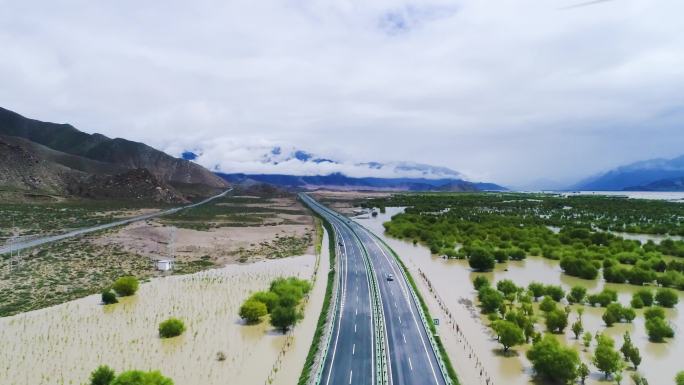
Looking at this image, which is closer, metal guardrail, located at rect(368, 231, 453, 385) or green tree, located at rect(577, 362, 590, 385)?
green tree, located at rect(577, 362, 590, 385)

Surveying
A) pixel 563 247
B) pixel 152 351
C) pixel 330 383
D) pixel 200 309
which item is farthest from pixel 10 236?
pixel 563 247

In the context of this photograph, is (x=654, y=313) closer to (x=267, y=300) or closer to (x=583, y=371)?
(x=583, y=371)

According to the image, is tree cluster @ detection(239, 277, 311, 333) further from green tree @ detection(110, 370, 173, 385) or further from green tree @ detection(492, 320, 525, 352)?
green tree @ detection(492, 320, 525, 352)

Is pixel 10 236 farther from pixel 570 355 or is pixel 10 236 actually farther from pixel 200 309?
pixel 570 355

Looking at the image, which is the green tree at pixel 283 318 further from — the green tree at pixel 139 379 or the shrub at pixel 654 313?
the shrub at pixel 654 313

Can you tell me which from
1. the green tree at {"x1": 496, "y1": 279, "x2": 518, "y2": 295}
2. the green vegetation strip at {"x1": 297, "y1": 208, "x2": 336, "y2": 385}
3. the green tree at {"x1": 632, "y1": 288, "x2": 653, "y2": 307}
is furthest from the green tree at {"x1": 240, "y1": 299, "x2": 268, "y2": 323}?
the green tree at {"x1": 632, "y1": 288, "x2": 653, "y2": 307}
